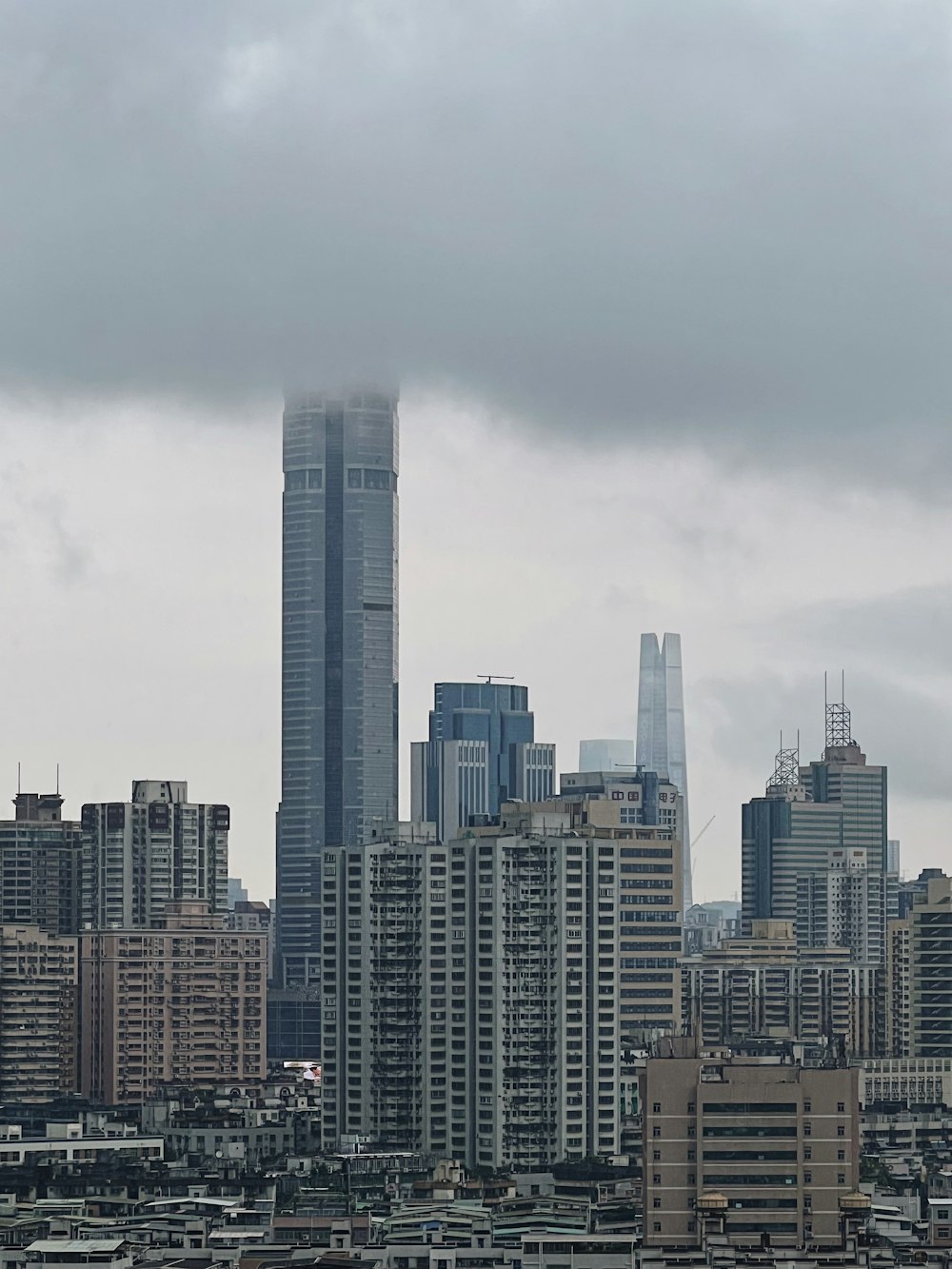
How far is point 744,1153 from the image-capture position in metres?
Answer: 148

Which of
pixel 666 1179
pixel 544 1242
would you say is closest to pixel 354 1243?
pixel 544 1242

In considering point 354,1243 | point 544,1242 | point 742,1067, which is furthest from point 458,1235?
point 742,1067

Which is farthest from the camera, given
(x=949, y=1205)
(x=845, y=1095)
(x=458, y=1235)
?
(x=949, y=1205)

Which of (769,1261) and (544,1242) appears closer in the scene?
(769,1261)

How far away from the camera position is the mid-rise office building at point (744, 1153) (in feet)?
485

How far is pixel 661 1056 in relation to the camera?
6024 inches

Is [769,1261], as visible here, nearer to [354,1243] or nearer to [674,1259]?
[674,1259]

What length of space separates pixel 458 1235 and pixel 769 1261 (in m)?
34.7

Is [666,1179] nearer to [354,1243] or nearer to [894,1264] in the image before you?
[894,1264]

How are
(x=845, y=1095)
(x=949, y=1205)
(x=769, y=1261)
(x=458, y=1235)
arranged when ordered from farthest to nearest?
(x=949, y=1205), (x=458, y=1235), (x=845, y=1095), (x=769, y=1261)

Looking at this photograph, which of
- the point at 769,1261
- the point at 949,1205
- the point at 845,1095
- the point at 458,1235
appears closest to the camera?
the point at 769,1261

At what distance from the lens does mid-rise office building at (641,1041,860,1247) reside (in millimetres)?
147750

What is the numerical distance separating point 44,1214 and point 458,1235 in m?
31.6

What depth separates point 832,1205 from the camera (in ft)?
489
